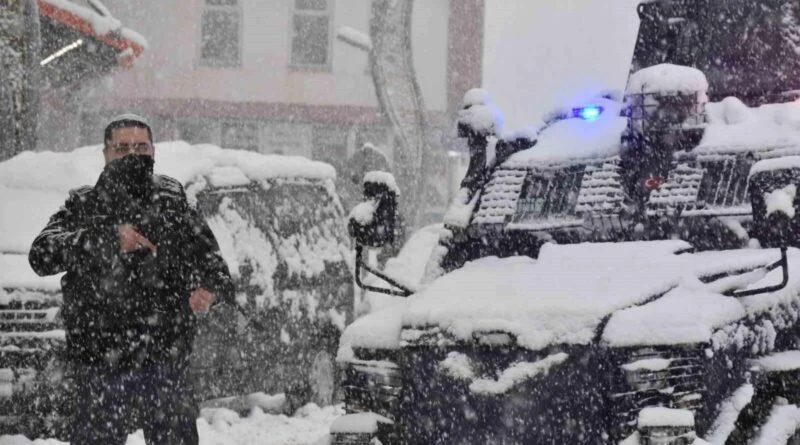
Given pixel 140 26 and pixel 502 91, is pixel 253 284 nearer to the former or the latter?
pixel 140 26

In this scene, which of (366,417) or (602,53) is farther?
(602,53)

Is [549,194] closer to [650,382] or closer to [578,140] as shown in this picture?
[578,140]

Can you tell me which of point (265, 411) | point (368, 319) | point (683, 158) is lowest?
point (265, 411)

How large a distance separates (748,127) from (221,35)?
76.9 ft

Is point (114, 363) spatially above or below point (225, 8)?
below

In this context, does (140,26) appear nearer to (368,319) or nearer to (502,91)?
(368,319)

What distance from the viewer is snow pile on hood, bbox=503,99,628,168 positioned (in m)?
6.37

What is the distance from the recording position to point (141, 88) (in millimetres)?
28297

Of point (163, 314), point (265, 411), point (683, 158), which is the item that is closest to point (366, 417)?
point (163, 314)

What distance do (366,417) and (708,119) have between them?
2.48 metres

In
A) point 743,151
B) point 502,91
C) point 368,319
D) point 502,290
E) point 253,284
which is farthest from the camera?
point 502,91

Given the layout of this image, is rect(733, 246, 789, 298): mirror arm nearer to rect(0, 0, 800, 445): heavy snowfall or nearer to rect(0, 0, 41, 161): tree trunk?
rect(0, 0, 800, 445): heavy snowfall

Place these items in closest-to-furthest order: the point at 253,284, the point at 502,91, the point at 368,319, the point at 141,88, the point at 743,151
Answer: the point at 368,319 < the point at 743,151 < the point at 253,284 < the point at 141,88 < the point at 502,91

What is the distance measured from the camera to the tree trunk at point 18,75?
45.6 feet
